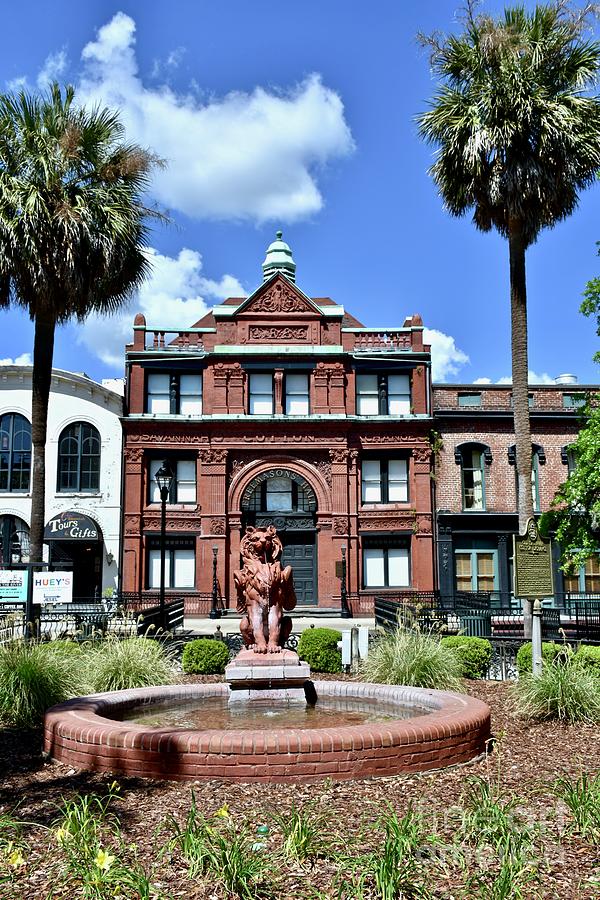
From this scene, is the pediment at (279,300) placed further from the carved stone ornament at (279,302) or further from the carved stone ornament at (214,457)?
the carved stone ornament at (214,457)

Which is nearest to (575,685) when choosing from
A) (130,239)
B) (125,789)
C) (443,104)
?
(125,789)

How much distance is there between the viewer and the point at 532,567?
42.5 feet

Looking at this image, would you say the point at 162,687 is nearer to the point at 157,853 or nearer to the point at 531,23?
the point at 157,853

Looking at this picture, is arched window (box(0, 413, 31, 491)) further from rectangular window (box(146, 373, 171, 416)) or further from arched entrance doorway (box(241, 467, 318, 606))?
arched entrance doorway (box(241, 467, 318, 606))

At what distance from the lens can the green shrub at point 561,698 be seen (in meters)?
10.7

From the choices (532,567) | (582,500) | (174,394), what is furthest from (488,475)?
(532,567)

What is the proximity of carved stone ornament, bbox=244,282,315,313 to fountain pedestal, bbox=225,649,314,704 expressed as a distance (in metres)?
28.3

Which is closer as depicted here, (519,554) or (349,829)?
(349,829)

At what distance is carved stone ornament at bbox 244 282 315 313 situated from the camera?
3778 cm

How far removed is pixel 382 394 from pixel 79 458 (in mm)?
14001

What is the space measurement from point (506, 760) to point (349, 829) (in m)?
3.11

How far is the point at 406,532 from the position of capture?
36.7m

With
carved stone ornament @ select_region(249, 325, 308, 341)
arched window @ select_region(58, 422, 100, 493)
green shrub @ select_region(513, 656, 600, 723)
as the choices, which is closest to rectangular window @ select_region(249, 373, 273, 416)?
carved stone ornament @ select_region(249, 325, 308, 341)

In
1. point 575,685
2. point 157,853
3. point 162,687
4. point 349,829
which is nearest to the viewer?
point 157,853
